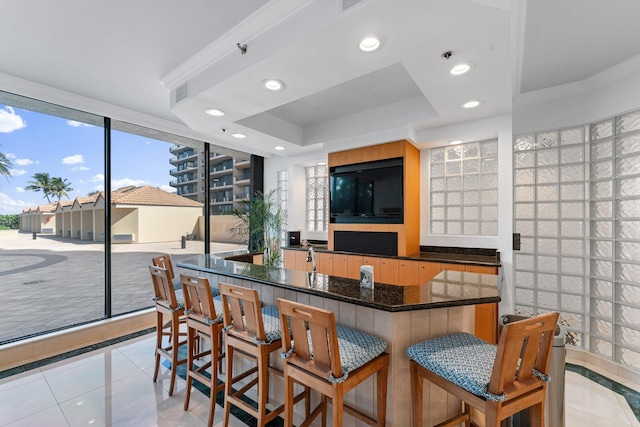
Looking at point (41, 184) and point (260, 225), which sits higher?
point (41, 184)

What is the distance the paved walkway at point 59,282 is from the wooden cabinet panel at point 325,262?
243 centimetres

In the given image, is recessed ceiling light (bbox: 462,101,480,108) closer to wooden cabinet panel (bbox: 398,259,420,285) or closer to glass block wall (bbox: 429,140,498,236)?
glass block wall (bbox: 429,140,498,236)

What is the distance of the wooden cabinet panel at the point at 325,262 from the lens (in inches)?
166

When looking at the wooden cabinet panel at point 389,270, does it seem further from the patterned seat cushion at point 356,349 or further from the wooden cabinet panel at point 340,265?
the patterned seat cushion at point 356,349

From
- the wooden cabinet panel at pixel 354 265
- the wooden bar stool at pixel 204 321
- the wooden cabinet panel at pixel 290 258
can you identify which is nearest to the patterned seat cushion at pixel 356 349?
the wooden bar stool at pixel 204 321

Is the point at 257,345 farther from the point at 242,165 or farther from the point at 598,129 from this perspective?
the point at 242,165

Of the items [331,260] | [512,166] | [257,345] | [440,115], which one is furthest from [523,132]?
[257,345]

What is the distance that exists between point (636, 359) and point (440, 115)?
288cm

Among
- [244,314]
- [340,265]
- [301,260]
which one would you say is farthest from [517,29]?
[301,260]

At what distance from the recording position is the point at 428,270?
3.33 meters

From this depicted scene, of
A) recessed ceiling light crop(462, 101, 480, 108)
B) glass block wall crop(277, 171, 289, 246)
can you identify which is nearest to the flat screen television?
recessed ceiling light crop(462, 101, 480, 108)

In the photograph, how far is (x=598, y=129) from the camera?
9.32 feet

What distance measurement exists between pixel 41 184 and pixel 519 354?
4451 mm

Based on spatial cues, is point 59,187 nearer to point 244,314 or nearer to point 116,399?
point 116,399
